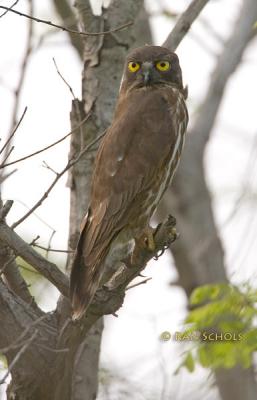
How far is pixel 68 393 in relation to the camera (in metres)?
5.25

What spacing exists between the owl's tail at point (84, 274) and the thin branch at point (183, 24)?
196 cm

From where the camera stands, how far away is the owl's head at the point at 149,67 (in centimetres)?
692

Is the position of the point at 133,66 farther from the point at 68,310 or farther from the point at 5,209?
the point at 5,209

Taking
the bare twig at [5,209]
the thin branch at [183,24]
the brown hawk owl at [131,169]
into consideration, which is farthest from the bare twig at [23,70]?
the thin branch at [183,24]

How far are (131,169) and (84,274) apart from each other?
116 cm

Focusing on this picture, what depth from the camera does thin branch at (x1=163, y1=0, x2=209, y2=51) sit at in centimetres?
695

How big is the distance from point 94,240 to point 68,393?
982 mm

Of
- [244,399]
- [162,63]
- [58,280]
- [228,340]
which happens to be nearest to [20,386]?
[58,280]

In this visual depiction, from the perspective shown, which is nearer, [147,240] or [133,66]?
[147,240]

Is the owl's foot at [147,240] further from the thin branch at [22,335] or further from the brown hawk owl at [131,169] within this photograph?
the thin branch at [22,335]

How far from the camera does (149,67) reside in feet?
22.6

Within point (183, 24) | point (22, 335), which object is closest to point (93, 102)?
point (183, 24)

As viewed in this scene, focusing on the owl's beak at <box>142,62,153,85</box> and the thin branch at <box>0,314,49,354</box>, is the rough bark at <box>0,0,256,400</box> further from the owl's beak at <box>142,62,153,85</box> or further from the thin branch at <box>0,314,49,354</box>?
the owl's beak at <box>142,62,153,85</box>

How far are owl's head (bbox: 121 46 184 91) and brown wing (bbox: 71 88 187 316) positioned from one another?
29cm
